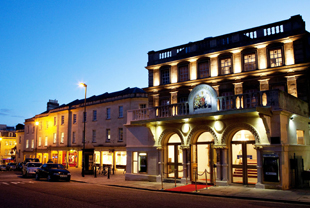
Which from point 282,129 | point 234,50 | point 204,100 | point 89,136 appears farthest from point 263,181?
point 89,136

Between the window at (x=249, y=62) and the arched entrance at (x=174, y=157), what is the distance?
7171 millimetres

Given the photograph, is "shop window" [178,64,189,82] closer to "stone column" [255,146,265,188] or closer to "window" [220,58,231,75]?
"window" [220,58,231,75]

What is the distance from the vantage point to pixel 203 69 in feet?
74.6

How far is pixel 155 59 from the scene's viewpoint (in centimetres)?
2552

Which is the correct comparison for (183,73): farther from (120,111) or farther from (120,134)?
(120,134)

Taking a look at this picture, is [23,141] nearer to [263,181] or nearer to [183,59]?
[183,59]

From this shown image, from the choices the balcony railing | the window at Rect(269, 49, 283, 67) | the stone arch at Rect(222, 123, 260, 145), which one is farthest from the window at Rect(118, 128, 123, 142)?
the window at Rect(269, 49, 283, 67)

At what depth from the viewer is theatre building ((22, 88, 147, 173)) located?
36562 millimetres

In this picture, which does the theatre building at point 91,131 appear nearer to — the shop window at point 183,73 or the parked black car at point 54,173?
the parked black car at point 54,173

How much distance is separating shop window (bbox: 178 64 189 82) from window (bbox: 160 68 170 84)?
1.17m

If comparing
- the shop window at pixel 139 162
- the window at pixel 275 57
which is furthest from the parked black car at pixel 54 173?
the window at pixel 275 57

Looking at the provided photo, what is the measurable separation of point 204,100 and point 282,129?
4.83 m

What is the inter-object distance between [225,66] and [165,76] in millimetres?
5521

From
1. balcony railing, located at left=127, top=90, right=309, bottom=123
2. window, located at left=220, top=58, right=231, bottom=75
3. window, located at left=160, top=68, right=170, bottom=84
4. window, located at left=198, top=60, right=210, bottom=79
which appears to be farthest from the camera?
window, located at left=160, top=68, right=170, bottom=84
